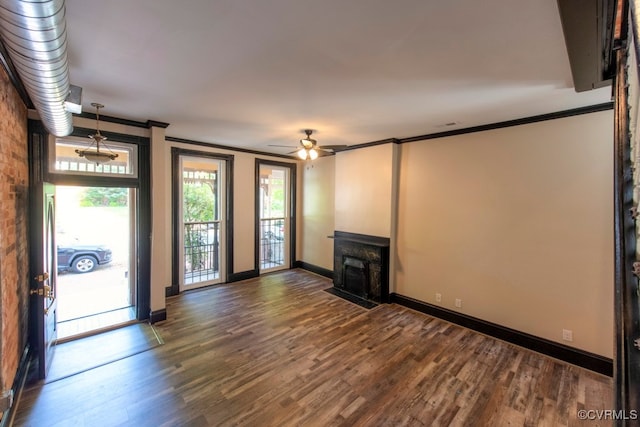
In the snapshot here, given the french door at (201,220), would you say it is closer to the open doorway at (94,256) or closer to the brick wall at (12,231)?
the open doorway at (94,256)

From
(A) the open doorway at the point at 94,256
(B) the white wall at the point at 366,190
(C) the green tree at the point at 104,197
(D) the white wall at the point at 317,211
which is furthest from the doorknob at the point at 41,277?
(D) the white wall at the point at 317,211

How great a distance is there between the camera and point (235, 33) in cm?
160

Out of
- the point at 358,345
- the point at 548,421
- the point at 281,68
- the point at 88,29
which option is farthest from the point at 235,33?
the point at 548,421

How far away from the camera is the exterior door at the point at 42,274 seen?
2.52m

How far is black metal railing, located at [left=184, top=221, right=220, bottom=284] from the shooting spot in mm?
5004

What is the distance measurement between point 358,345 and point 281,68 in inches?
117

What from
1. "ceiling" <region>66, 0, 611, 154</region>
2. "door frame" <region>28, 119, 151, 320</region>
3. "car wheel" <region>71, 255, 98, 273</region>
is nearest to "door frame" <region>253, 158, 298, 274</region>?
"door frame" <region>28, 119, 151, 320</region>

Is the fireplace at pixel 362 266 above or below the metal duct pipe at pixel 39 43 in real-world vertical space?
below

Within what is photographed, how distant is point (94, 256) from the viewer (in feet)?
19.5

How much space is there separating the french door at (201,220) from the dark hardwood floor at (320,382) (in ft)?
4.58

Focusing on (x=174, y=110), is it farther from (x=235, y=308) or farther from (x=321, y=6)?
(x=235, y=308)

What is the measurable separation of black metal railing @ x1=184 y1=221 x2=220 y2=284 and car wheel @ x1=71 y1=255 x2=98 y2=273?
8.76 feet

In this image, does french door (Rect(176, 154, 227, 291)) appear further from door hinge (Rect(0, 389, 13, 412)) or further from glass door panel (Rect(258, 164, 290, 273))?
door hinge (Rect(0, 389, 13, 412))

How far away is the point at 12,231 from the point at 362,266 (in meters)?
4.11
